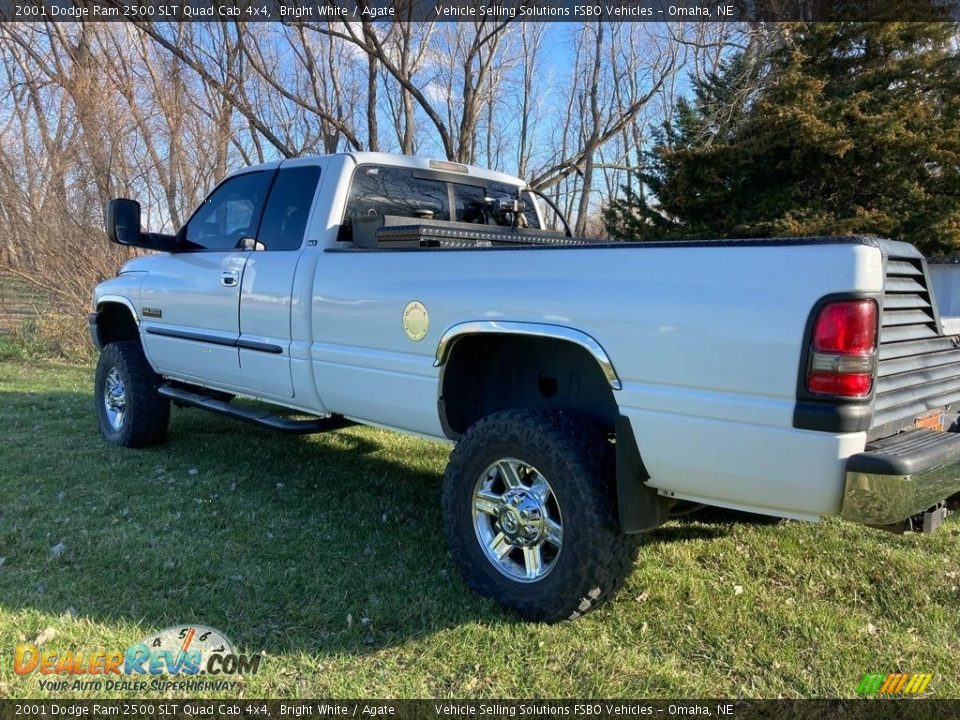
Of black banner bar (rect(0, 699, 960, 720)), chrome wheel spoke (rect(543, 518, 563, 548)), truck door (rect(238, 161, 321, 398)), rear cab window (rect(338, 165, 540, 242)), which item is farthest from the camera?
rear cab window (rect(338, 165, 540, 242))

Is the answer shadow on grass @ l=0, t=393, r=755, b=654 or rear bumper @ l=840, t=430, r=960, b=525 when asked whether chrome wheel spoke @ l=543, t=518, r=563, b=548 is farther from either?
rear bumper @ l=840, t=430, r=960, b=525

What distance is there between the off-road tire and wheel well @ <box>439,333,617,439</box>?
122 inches

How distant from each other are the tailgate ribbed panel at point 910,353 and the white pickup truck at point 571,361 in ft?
0.04

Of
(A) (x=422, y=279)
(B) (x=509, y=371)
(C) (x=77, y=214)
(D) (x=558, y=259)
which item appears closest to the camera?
(D) (x=558, y=259)

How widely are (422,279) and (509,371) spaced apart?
0.68m

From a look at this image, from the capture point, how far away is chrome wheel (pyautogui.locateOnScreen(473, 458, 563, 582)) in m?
2.97

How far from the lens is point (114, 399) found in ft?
19.1

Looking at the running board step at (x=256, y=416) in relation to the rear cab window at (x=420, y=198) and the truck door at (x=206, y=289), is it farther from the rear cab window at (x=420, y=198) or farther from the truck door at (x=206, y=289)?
the rear cab window at (x=420, y=198)

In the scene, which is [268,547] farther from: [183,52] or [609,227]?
[183,52]

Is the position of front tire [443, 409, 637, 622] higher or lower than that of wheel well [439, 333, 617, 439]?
lower

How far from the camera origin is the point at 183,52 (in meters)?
14.4

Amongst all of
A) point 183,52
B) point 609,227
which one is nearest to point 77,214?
point 183,52

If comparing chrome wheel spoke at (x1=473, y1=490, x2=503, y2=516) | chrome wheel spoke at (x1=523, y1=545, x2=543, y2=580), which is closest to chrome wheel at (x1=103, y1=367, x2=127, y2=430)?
chrome wheel spoke at (x1=473, y1=490, x2=503, y2=516)

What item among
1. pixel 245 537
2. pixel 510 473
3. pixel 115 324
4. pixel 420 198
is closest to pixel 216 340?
pixel 245 537
